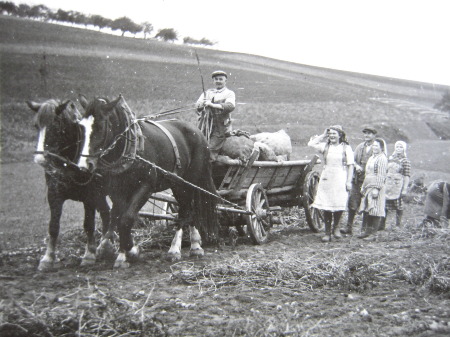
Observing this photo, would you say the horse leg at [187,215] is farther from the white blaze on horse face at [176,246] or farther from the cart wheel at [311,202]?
the cart wheel at [311,202]

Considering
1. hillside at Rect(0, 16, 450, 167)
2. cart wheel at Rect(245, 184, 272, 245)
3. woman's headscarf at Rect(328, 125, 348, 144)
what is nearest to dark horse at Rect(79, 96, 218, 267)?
cart wheel at Rect(245, 184, 272, 245)

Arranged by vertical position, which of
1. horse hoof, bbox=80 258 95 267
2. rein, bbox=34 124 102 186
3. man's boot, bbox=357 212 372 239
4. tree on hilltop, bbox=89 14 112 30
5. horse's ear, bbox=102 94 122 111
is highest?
tree on hilltop, bbox=89 14 112 30

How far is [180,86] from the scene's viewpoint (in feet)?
29.3

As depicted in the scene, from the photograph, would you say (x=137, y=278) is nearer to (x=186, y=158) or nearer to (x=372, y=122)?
(x=186, y=158)

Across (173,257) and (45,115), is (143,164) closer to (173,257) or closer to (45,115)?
(45,115)

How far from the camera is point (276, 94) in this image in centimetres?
1192

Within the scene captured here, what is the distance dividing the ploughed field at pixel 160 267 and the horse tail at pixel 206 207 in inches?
13.4

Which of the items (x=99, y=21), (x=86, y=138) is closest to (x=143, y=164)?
Answer: (x=86, y=138)

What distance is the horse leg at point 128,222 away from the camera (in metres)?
4.84

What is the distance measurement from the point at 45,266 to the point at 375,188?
17.0 feet

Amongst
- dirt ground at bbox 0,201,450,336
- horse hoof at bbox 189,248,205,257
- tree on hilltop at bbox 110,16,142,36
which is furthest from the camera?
tree on hilltop at bbox 110,16,142,36

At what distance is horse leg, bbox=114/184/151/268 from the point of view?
4.84 m

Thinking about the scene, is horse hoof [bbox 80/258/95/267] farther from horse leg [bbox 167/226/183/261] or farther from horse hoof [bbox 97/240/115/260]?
horse leg [bbox 167/226/183/261]

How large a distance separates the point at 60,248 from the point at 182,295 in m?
2.33
